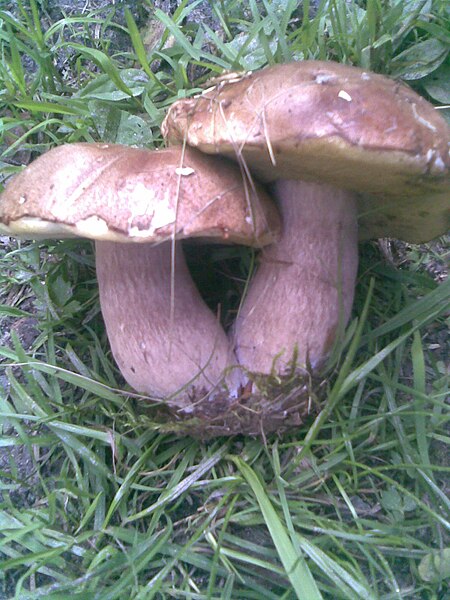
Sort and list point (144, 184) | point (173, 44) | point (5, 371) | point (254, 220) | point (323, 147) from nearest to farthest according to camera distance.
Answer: point (323, 147), point (144, 184), point (254, 220), point (5, 371), point (173, 44)

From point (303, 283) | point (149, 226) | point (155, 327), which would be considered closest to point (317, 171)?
point (303, 283)

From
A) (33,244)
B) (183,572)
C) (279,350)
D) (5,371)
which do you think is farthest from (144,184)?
(183,572)

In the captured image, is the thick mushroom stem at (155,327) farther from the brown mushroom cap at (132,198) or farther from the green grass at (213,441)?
the brown mushroom cap at (132,198)

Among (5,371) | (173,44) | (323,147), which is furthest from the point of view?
(173,44)

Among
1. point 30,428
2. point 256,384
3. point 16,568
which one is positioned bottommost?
point 16,568

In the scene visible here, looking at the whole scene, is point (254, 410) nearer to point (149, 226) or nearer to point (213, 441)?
point (213, 441)

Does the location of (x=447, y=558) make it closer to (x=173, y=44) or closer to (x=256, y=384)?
(x=256, y=384)
